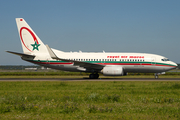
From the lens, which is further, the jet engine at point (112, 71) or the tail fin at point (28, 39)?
the tail fin at point (28, 39)

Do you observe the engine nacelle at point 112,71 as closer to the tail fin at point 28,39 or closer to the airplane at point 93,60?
the airplane at point 93,60

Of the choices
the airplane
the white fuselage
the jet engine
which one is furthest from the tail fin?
the jet engine

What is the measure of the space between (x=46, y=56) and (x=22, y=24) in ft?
25.6

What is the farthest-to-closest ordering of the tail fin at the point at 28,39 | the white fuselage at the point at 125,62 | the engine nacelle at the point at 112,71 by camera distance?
the tail fin at the point at 28,39 < the white fuselage at the point at 125,62 < the engine nacelle at the point at 112,71

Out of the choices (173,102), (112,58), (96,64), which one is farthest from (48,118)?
(112,58)

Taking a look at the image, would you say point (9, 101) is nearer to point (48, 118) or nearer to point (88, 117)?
point (48, 118)

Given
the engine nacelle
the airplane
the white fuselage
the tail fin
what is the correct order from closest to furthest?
1. the engine nacelle
2. the airplane
3. the white fuselage
4. the tail fin

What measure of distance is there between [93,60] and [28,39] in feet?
42.1

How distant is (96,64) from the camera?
35.4 metres

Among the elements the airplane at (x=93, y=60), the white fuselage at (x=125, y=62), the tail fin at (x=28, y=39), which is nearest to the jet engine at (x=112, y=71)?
the airplane at (x=93, y=60)

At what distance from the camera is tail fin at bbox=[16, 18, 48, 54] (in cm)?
4000

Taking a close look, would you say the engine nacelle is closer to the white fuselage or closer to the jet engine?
the jet engine

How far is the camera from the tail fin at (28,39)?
40.0 metres

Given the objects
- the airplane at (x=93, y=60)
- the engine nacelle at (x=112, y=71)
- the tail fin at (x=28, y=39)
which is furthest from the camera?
the tail fin at (x=28, y=39)
